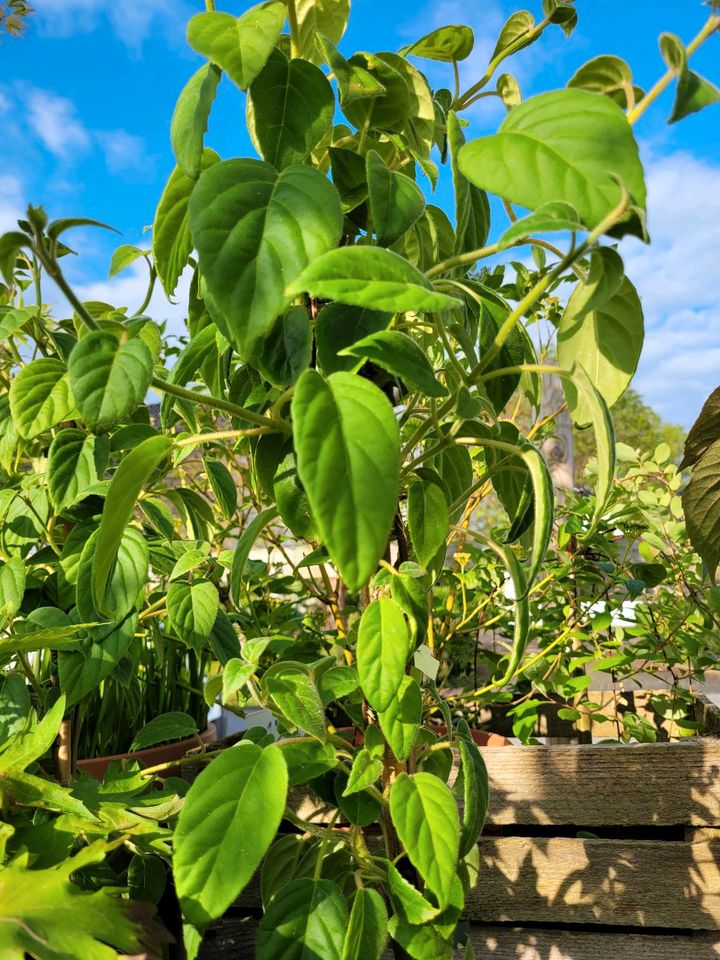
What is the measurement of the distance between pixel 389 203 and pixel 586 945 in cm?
73

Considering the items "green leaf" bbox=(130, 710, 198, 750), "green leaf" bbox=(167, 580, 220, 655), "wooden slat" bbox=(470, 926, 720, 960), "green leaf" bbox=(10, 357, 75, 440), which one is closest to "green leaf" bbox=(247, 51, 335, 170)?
"green leaf" bbox=(10, 357, 75, 440)

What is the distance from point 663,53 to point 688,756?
2.18ft

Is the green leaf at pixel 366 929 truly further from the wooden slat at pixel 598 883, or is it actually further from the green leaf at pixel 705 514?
the green leaf at pixel 705 514

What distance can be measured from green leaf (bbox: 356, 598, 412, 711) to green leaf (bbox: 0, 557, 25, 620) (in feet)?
1.08

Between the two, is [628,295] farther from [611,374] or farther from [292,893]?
[292,893]

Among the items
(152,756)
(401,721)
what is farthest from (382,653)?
(152,756)

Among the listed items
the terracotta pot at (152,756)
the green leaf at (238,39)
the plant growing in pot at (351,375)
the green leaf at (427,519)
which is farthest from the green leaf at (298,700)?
the terracotta pot at (152,756)

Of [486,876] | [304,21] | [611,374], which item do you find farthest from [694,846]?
[304,21]

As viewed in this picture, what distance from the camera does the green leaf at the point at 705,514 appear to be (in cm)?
77

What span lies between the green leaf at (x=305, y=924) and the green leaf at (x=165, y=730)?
0.24 metres

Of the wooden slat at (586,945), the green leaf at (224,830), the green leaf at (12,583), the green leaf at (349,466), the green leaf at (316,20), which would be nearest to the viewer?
the green leaf at (349,466)

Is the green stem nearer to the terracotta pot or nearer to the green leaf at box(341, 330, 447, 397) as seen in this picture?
the green leaf at box(341, 330, 447, 397)

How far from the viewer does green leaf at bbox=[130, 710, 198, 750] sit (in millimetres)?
687

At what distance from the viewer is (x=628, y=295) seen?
473mm
